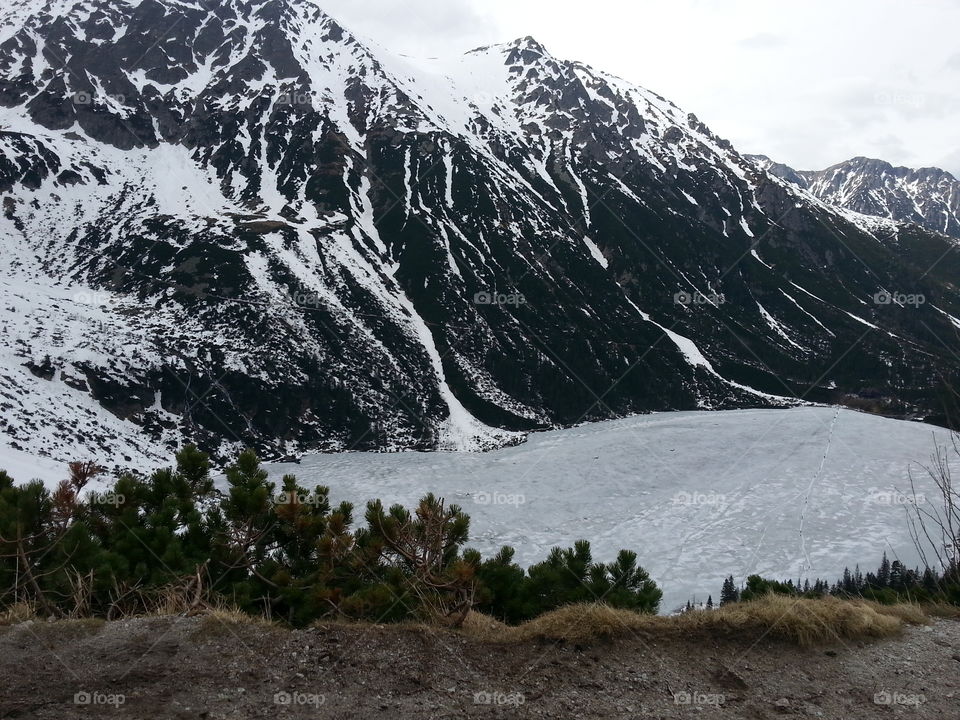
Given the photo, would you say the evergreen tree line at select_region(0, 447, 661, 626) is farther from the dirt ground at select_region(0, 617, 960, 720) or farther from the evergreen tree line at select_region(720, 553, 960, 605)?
the evergreen tree line at select_region(720, 553, 960, 605)

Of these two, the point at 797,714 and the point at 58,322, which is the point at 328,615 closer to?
the point at 797,714

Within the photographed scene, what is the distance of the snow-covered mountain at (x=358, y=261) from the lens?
71.1 m

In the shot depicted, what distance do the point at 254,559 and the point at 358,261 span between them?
97.2 m

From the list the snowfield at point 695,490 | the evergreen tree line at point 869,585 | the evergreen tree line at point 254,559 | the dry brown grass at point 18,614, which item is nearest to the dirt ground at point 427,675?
the dry brown grass at point 18,614

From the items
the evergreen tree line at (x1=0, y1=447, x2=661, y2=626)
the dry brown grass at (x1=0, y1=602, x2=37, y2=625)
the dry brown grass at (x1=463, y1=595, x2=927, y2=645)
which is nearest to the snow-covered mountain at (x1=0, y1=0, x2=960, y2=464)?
the evergreen tree line at (x1=0, y1=447, x2=661, y2=626)

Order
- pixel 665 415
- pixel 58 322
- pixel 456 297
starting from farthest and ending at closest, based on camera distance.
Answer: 1. pixel 456 297
2. pixel 665 415
3. pixel 58 322

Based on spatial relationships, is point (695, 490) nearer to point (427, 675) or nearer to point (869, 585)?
point (869, 585)

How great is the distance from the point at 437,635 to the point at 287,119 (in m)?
152

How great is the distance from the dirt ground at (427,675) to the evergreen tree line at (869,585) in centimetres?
371

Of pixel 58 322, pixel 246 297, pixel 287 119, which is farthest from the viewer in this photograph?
pixel 287 119

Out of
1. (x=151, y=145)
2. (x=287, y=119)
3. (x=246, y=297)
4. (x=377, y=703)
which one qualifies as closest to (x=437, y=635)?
(x=377, y=703)

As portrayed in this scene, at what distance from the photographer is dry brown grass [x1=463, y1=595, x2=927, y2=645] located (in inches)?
281

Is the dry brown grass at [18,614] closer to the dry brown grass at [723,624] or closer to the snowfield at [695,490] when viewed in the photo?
the dry brown grass at [723,624]

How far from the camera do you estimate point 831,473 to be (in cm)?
5178
